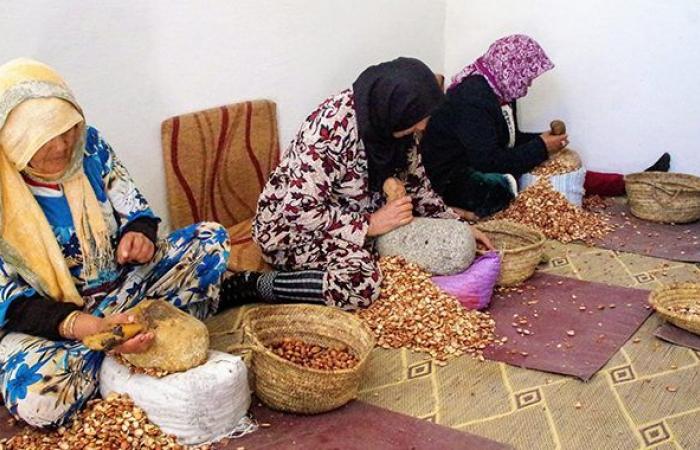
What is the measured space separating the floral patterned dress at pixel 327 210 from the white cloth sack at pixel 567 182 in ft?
4.25

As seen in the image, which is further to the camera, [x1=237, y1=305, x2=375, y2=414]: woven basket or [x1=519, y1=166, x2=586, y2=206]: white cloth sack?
[x1=519, y1=166, x2=586, y2=206]: white cloth sack

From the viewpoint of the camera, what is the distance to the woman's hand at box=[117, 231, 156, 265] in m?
2.35

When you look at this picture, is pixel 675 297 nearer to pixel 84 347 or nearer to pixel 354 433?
pixel 354 433

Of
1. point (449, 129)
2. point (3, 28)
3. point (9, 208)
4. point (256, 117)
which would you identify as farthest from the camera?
point (449, 129)

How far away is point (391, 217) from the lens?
296 cm

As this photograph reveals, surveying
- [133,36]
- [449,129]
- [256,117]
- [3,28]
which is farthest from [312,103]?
[3,28]

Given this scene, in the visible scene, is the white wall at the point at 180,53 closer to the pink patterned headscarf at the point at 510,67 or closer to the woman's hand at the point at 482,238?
the pink patterned headscarf at the point at 510,67

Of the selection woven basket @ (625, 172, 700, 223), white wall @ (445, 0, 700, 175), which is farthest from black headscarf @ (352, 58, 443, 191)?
white wall @ (445, 0, 700, 175)

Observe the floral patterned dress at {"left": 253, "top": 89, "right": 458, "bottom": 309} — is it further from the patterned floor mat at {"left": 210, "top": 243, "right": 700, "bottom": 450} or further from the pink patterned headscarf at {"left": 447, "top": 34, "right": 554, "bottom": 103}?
the pink patterned headscarf at {"left": 447, "top": 34, "right": 554, "bottom": 103}

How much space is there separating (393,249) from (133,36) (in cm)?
129

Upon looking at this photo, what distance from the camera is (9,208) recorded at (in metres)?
2.14

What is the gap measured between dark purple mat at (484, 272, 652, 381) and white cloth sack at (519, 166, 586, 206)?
30.9 inches

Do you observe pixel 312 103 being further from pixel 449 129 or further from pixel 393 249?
pixel 393 249

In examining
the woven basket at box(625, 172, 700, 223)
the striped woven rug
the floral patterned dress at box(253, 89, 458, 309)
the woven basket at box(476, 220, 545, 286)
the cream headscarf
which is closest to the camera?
the cream headscarf
